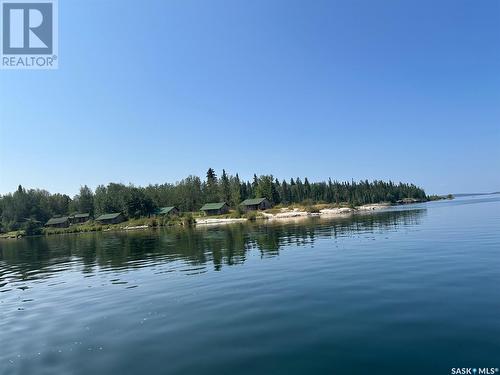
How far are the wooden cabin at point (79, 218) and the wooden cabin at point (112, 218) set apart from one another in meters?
27.1

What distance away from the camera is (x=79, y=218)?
195 m

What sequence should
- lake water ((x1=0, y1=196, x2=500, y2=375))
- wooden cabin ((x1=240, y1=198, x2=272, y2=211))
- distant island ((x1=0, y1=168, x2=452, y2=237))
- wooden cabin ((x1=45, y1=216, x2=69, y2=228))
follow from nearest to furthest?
lake water ((x1=0, y1=196, x2=500, y2=375)), distant island ((x1=0, y1=168, x2=452, y2=237)), wooden cabin ((x1=240, y1=198, x2=272, y2=211)), wooden cabin ((x1=45, y1=216, x2=69, y2=228))

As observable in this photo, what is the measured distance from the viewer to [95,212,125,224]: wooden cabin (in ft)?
550

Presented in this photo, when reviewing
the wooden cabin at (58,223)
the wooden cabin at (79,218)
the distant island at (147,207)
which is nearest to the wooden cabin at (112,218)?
the distant island at (147,207)

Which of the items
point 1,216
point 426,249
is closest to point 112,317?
point 426,249

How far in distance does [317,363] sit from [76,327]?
439 inches

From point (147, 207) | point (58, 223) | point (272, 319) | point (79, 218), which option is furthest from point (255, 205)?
point (272, 319)

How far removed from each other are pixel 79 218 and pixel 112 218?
40542 millimetres

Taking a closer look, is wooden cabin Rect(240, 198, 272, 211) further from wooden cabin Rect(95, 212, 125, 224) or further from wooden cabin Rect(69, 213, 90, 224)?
wooden cabin Rect(69, 213, 90, 224)

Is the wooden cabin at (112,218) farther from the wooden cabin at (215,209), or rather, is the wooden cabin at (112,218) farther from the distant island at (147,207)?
the wooden cabin at (215,209)

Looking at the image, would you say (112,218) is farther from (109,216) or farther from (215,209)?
(215,209)

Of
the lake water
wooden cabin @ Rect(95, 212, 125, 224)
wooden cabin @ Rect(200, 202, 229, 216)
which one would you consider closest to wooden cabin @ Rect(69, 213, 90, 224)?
wooden cabin @ Rect(95, 212, 125, 224)

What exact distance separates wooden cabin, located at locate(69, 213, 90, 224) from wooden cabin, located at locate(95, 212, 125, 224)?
27097mm

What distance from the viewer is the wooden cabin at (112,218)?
167500 mm
